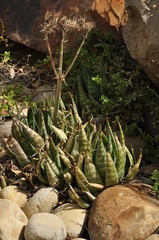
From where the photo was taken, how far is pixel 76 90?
6500 millimetres

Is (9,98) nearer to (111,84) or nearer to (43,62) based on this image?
(43,62)

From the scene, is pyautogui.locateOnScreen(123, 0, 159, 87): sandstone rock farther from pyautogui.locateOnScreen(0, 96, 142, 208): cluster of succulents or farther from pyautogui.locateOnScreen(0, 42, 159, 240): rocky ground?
pyautogui.locateOnScreen(0, 42, 159, 240): rocky ground

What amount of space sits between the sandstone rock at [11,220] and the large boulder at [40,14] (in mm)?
3484

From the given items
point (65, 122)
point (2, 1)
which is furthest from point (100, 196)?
point (2, 1)

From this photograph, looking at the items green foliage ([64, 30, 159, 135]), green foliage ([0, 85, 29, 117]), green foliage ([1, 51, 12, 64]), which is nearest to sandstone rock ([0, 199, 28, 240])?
green foliage ([64, 30, 159, 135])

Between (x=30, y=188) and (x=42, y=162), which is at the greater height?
(x=42, y=162)

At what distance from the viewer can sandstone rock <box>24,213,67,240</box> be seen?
4105 mm

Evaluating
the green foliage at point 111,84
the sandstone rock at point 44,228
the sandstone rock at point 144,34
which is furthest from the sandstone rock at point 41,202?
the sandstone rock at point 144,34

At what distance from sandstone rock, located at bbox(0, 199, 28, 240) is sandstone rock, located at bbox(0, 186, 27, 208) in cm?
27

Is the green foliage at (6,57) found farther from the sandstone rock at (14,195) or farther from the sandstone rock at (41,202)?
the sandstone rock at (41,202)

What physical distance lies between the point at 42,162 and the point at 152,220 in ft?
4.27

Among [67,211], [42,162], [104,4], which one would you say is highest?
[104,4]

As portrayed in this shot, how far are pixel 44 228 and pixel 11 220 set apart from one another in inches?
14.1

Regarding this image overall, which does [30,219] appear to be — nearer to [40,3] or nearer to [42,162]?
[42,162]
